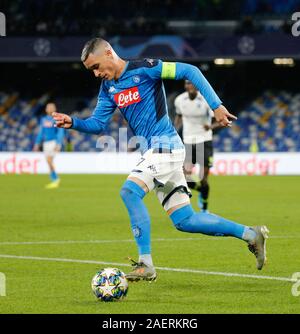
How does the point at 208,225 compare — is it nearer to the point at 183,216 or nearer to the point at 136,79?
the point at 183,216

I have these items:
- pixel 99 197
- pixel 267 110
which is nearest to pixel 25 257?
pixel 99 197

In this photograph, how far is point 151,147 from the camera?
965cm

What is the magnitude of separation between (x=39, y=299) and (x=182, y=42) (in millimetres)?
33672

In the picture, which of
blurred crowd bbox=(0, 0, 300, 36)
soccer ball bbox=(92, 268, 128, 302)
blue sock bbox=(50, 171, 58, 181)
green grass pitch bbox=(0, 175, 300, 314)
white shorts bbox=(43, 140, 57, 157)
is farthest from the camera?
blurred crowd bbox=(0, 0, 300, 36)

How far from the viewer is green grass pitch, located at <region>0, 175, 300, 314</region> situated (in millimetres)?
8516

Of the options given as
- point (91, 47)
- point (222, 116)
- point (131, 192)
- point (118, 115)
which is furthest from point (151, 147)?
point (118, 115)

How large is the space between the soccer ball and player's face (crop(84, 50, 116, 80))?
204 cm

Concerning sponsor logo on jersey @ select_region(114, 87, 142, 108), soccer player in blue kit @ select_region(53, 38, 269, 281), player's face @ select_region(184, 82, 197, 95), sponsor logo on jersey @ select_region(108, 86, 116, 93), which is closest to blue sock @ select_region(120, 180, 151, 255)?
soccer player in blue kit @ select_region(53, 38, 269, 281)

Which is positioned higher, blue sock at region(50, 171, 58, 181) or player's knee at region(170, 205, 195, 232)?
player's knee at region(170, 205, 195, 232)

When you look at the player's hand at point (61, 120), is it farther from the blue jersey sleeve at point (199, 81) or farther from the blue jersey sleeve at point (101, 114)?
the blue jersey sleeve at point (199, 81)

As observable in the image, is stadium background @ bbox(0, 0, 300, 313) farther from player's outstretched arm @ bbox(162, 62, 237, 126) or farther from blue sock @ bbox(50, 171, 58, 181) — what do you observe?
player's outstretched arm @ bbox(162, 62, 237, 126)

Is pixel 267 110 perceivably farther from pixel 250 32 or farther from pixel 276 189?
pixel 276 189

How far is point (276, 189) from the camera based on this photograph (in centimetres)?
2625

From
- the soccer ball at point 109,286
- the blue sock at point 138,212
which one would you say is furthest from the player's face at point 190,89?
the soccer ball at point 109,286
